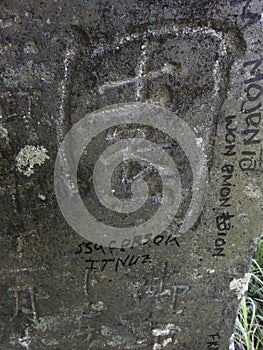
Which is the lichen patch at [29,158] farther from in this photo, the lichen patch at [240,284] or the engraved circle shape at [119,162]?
the lichen patch at [240,284]

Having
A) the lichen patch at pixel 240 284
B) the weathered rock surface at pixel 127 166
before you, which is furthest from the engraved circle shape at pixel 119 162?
the lichen patch at pixel 240 284

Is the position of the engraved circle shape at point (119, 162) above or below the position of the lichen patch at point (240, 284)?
above

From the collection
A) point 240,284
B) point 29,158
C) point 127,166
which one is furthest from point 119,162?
point 240,284

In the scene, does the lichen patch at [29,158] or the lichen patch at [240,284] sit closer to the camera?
the lichen patch at [29,158]

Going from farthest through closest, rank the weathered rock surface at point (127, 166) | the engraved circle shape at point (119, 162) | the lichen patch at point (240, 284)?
the lichen patch at point (240, 284) → the engraved circle shape at point (119, 162) → the weathered rock surface at point (127, 166)

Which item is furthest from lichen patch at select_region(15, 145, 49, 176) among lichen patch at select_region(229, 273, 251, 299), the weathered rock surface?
lichen patch at select_region(229, 273, 251, 299)

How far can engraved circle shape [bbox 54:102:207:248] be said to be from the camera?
106 cm

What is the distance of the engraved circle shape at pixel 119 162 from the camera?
106cm

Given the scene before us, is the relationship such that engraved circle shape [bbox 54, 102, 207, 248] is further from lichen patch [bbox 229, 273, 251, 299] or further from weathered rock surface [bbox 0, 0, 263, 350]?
lichen patch [bbox 229, 273, 251, 299]

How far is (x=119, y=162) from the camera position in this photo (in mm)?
1122

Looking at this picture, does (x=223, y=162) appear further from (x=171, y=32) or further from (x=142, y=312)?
(x=142, y=312)

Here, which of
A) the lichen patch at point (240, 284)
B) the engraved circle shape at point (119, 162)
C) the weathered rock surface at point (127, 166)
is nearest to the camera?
the weathered rock surface at point (127, 166)

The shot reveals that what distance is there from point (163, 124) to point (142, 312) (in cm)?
61

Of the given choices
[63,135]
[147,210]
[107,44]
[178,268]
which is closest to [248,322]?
[178,268]
